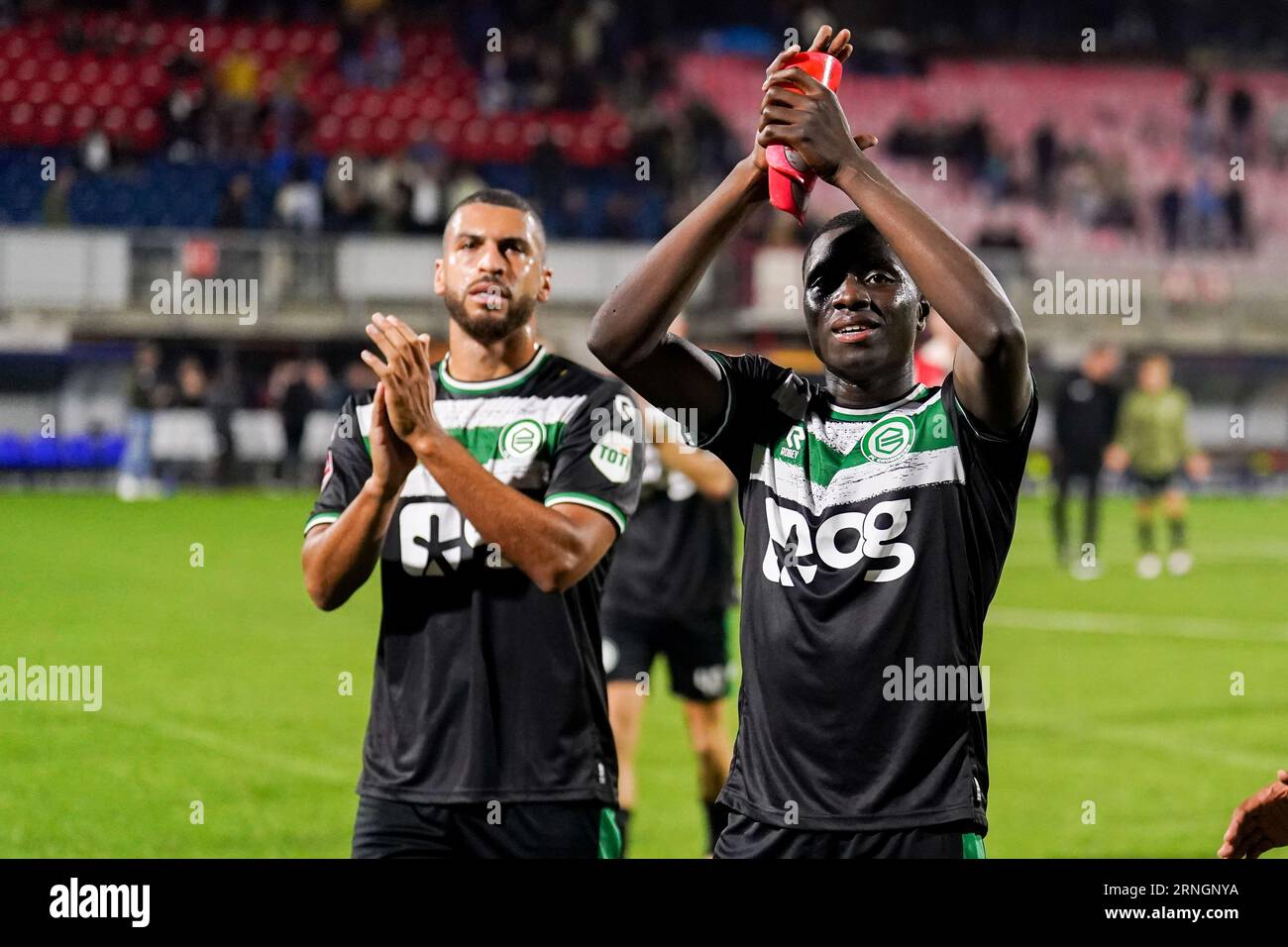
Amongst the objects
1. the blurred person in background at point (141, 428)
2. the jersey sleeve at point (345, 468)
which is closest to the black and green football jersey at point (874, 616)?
the jersey sleeve at point (345, 468)

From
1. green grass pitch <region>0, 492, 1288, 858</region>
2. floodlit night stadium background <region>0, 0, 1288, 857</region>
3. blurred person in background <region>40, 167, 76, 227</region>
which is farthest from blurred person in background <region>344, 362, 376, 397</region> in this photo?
green grass pitch <region>0, 492, 1288, 858</region>

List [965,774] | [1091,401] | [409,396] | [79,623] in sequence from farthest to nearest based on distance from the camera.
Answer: [1091,401] → [79,623] → [409,396] → [965,774]

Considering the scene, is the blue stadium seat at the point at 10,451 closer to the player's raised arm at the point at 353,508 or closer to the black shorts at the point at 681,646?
the black shorts at the point at 681,646

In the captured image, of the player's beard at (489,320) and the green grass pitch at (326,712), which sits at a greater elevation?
the player's beard at (489,320)

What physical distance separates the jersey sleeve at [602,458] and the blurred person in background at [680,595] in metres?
2.95

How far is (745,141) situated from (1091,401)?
17.6 meters

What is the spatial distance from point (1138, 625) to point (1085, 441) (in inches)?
217

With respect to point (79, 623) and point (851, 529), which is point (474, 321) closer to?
point (851, 529)

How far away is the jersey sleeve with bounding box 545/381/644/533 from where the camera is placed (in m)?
4.38

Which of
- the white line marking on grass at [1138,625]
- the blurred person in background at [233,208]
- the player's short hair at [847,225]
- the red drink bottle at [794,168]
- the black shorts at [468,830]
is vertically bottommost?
the white line marking on grass at [1138,625]

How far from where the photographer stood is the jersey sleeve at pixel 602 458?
4383mm

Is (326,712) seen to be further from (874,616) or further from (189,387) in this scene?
(189,387)

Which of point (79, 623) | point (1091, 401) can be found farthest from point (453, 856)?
point (1091, 401)

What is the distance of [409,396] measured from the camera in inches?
158
